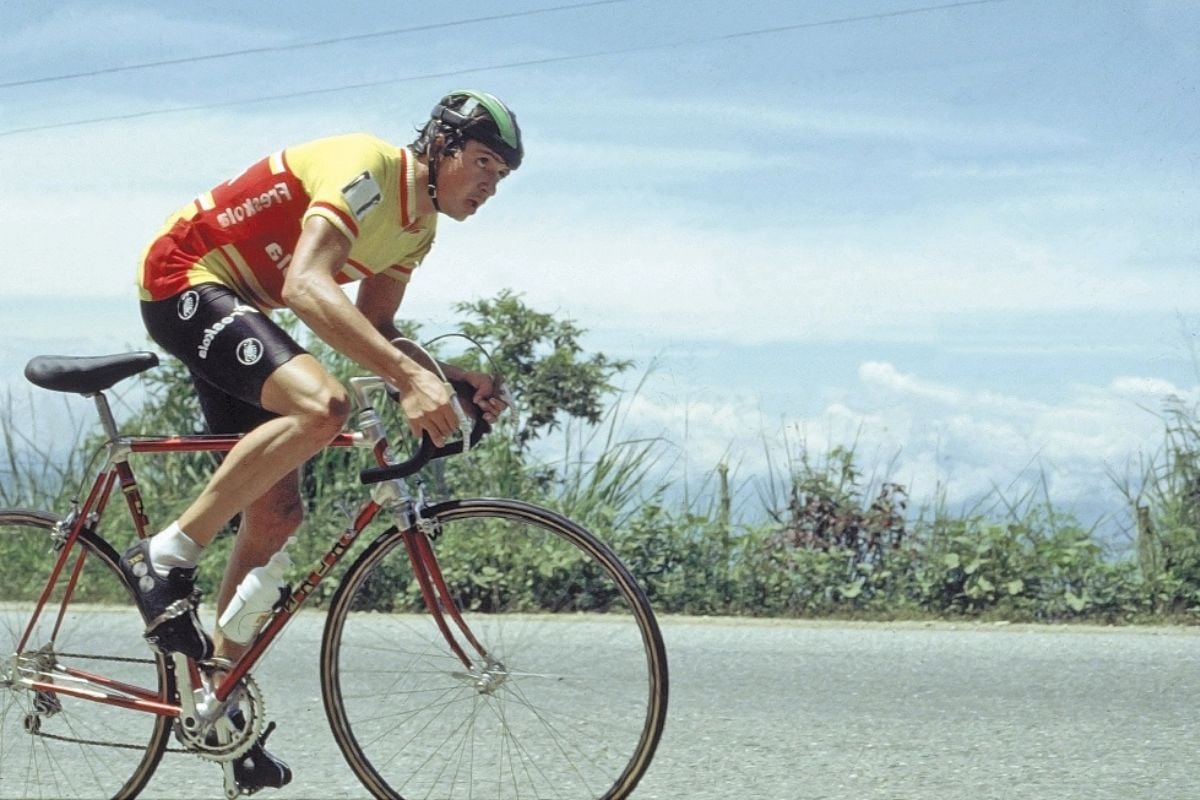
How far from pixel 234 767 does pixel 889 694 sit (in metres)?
3.22

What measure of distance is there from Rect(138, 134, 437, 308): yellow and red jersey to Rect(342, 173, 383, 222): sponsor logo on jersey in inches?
1.9

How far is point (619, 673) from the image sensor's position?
16.1 ft

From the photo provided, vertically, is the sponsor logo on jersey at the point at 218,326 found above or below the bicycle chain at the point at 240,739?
above

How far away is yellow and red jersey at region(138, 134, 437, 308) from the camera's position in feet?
15.5

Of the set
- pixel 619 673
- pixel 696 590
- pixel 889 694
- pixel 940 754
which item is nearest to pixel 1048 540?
pixel 696 590

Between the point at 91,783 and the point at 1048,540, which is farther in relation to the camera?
the point at 1048,540

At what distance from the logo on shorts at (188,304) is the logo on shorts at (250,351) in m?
0.22

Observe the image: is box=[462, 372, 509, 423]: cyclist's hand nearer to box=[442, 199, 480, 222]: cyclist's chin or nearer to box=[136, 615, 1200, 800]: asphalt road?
box=[442, 199, 480, 222]: cyclist's chin

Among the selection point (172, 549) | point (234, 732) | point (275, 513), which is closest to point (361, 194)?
point (275, 513)

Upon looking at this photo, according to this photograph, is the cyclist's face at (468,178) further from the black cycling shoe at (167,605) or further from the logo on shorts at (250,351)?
the black cycling shoe at (167,605)

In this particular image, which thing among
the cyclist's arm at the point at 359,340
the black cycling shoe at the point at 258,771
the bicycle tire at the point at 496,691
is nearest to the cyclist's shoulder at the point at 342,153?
the cyclist's arm at the point at 359,340

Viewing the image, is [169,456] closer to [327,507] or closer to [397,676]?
[327,507]

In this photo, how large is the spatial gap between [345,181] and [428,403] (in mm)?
667

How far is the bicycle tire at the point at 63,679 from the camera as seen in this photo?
5.19 metres
